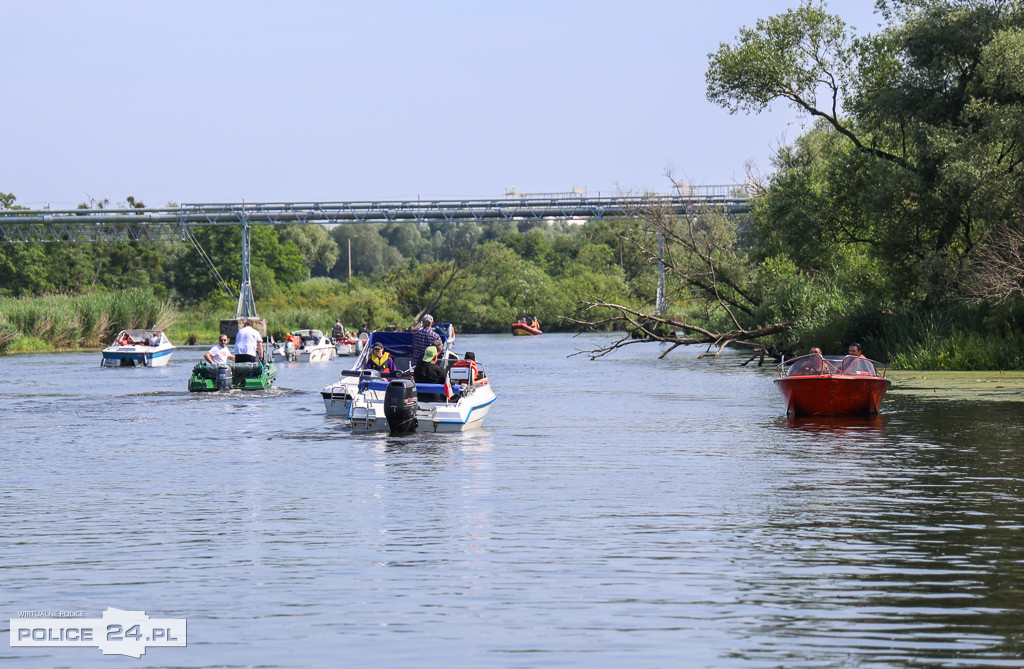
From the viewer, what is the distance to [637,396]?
34.9m

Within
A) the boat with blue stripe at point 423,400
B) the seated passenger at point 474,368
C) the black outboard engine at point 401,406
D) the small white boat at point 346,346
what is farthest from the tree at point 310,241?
the black outboard engine at point 401,406

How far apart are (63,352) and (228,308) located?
38.2m

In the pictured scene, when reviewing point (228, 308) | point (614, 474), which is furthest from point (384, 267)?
point (614, 474)

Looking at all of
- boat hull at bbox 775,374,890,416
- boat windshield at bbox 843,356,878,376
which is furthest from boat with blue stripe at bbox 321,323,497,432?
boat windshield at bbox 843,356,878,376

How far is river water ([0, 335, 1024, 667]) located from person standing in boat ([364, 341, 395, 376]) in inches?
76.4

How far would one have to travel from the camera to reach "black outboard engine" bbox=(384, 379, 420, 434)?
22.5 m

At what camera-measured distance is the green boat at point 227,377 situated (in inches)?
1387

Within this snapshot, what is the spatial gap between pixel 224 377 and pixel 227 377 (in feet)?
0.32

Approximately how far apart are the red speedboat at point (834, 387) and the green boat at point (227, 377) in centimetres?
1646

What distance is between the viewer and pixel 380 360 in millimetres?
26625

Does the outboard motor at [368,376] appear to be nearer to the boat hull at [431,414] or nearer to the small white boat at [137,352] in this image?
the boat hull at [431,414]

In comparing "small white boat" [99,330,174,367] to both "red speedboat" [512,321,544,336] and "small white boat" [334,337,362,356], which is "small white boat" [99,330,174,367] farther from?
"red speedboat" [512,321,544,336]

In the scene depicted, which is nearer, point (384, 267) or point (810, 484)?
point (810, 484)

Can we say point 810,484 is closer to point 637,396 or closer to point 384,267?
point 637,396
